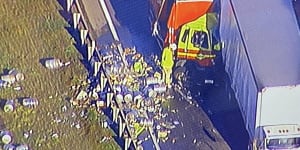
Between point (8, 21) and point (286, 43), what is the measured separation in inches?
226

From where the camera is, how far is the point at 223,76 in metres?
15.5

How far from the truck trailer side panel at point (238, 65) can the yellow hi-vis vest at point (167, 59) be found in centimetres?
100

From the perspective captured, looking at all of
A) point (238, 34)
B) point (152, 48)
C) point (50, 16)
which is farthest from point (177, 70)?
point (50, 16)

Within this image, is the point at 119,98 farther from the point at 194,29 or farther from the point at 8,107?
the point at 194,29

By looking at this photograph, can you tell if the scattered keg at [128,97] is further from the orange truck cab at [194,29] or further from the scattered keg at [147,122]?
A: the orange truck cab at [194,29]

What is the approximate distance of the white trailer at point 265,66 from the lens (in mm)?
13242

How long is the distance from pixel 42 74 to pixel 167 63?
234 cm

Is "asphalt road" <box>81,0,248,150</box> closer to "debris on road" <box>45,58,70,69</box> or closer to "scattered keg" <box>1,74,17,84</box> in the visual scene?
"debris on road" <box>45,58,70,69</box>

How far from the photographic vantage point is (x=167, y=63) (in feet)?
51.0

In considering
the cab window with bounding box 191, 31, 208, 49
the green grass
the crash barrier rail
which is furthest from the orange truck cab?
the green grass

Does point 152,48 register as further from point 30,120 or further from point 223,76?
point 30,120

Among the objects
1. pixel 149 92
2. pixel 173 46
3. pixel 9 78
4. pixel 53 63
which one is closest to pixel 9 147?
pixel 9 78

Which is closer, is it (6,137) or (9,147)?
(9,147)

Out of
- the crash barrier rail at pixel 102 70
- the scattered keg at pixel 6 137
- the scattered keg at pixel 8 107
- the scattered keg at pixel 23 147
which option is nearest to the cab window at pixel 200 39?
the crash barrier rail at pixel 102 70
